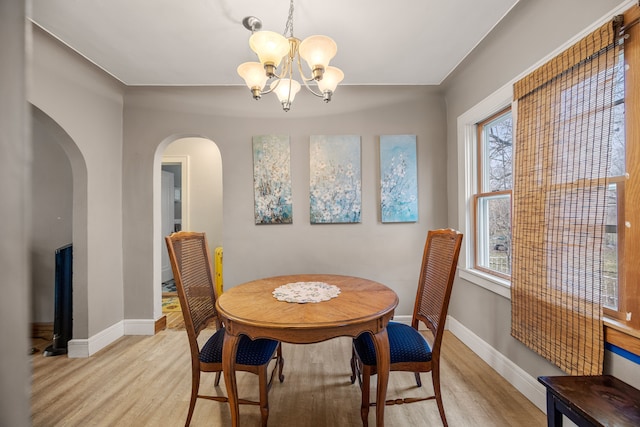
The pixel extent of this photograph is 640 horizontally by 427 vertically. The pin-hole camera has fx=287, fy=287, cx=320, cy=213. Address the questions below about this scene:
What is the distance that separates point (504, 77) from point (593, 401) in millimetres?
1999

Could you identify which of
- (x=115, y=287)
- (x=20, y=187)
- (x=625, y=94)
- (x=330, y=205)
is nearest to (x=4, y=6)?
(x=20, y=187)

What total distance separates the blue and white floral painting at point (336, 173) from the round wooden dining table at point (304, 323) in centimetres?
139

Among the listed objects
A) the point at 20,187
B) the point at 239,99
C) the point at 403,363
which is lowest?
the point at 403,363

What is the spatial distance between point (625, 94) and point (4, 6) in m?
1.97

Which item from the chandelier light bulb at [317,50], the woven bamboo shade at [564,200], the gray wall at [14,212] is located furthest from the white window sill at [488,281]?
the gray wall at [14,212]

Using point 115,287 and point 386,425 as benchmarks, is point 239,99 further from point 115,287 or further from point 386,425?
point 386,425

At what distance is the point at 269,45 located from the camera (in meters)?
1.48

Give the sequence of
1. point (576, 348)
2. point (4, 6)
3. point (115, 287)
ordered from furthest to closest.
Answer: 1. point (115, 287)
2. point (576, 348)
3. point (4, 6)

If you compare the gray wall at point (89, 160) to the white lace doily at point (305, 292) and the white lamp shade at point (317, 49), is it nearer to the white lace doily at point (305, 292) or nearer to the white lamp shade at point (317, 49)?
the white lace doily at point (305, 292)

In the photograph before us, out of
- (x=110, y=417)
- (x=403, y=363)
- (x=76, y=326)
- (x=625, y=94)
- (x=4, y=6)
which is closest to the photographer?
(x=4, y=6)

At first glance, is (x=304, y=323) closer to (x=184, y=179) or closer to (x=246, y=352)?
(x=246, y=352)

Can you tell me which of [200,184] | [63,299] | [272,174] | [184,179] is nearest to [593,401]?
[272,174]

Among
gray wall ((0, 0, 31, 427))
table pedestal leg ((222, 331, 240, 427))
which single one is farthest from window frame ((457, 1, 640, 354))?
gray wall ((0, 0, 31, 427))

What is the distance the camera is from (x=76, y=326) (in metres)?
2.50
